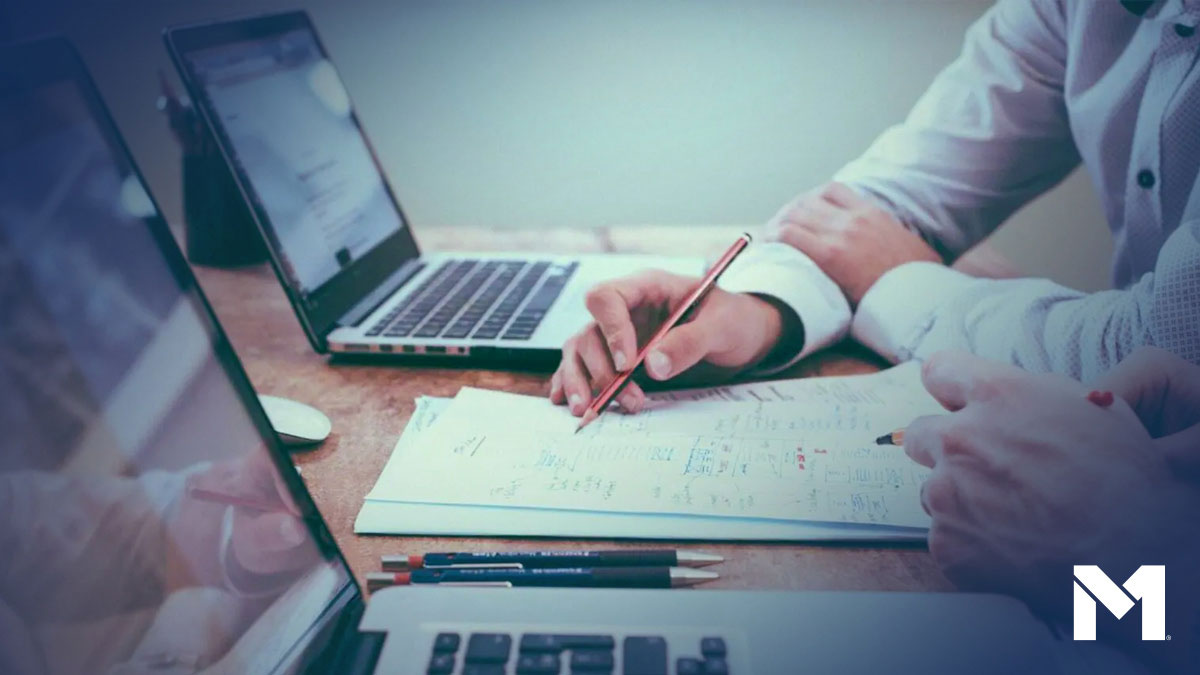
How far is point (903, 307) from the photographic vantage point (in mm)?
614

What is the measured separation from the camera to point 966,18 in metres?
1.10

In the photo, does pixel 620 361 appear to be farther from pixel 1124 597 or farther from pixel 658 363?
pixel 1124 597

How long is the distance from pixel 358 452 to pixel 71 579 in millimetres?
249

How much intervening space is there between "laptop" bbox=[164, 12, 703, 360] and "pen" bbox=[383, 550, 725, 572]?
0.23 m

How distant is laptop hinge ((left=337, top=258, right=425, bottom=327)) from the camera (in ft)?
2.15

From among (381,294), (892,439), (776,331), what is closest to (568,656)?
(892,439)

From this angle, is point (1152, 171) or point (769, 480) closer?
point (769, 480)

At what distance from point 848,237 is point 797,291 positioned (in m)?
0.14

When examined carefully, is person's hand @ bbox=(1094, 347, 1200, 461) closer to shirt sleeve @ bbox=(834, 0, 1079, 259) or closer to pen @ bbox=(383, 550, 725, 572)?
pen @ bbox=(383, 550, 725, 572)

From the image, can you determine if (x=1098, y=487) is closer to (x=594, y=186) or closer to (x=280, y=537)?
(x=280, y=537)

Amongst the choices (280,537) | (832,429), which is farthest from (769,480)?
(280,537)

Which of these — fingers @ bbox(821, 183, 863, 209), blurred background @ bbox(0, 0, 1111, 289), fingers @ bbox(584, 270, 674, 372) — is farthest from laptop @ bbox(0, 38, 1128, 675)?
blurred background @ bbox(0, 0, 1111, 289)

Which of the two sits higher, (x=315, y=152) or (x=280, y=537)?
(x=315, y=152)

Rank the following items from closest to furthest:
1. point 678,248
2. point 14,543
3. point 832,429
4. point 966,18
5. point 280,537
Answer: point 14,543 < point 280,537 < point 832,429 < point 678,248 < point 966,18
